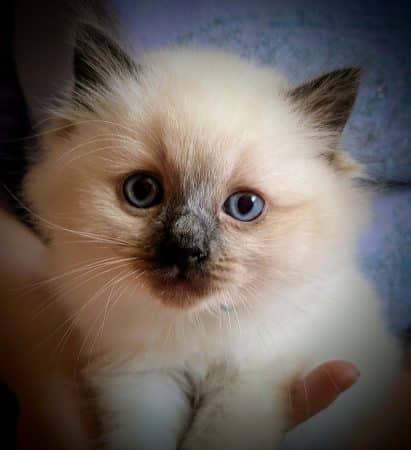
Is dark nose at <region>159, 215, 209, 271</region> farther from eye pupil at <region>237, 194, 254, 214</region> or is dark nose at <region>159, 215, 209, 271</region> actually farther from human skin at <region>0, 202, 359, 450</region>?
human skin at <region>0, 202, 359, 450</region>

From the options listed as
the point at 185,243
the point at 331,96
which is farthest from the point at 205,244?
the point at 331,96

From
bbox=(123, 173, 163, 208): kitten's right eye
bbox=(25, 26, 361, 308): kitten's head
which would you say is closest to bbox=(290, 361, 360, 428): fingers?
bbox=(25, 26, 361, 308): kitten's head

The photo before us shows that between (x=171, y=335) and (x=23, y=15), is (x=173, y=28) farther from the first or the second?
(x=171, y=335)

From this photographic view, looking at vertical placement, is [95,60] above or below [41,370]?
above

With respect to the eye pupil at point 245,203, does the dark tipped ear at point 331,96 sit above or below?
above

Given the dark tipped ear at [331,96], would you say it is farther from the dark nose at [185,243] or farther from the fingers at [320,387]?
the fingers at [320,387]

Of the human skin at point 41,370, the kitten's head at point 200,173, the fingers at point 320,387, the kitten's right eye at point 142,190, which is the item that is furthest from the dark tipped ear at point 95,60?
the fingers at point 320,387

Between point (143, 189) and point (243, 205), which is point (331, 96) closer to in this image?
point (243, 205)

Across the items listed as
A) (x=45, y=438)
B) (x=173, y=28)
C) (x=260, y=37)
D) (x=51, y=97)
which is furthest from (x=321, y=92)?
(x=45, y=438)
